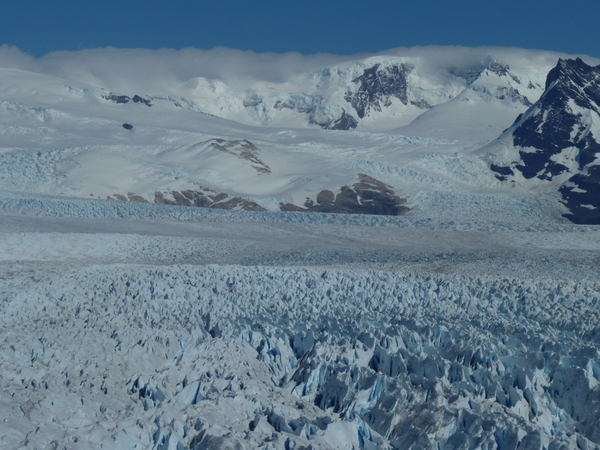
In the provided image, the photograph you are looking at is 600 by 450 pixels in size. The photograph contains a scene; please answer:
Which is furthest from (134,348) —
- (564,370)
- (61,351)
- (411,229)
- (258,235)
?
(411,229)

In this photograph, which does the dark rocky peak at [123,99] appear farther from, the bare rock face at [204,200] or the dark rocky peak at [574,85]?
the bare rock face at [204,200]

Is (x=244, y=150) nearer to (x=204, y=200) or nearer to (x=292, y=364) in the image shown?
(x=204, y=200)

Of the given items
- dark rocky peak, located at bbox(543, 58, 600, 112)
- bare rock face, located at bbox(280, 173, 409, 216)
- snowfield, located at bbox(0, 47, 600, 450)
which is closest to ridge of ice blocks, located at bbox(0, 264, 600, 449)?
snowfield, located at bbox(0, 47, 600, 450)

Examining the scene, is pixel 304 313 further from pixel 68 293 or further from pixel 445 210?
pixel 445 210

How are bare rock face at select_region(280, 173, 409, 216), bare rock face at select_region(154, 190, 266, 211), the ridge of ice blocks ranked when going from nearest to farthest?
the ridge of ice blocks < bare rock face at select_region(154, 190, 266, 211) < bare rock face at select_region(280, 173, 409, 216)

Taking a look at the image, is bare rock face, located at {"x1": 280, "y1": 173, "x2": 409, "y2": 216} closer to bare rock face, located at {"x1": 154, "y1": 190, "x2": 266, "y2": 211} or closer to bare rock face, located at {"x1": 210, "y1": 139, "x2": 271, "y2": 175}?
bare rock face, located at {"x1": 154, "y1": 190, "x2": 266, "y2": 211}

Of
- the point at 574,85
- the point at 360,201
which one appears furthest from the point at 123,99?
the point at 360,201
